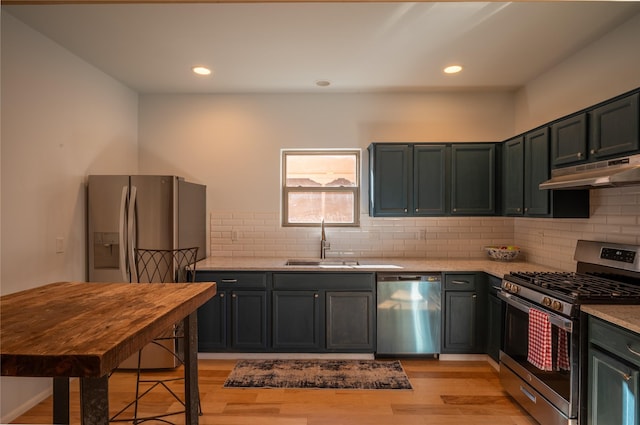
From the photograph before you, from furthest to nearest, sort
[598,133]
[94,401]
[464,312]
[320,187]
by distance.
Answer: [320,187]
[464,312]
[598,133]
[94,401]

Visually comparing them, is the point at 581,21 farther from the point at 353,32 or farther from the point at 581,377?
the point at 581,377

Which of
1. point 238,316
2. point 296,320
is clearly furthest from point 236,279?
point 296,320

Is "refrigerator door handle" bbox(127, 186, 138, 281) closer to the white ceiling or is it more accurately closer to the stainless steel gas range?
the white ceiling

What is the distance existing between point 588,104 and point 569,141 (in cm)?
52

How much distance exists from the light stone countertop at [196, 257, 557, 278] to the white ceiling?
1.90 metres

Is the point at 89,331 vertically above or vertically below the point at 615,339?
above

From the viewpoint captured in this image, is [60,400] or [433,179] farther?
[433,179]

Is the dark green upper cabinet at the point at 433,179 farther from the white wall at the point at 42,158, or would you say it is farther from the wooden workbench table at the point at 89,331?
the white wall at the point at 42,158

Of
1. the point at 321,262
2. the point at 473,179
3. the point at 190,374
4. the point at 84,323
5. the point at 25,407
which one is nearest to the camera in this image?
the point at 84,323

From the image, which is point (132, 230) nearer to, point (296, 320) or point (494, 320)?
point (296, 320)

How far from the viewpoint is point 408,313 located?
3.36m

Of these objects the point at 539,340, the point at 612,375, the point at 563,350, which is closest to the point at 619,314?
the point at 612,375

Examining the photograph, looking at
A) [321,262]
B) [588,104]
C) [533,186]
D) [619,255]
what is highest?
[588,104]

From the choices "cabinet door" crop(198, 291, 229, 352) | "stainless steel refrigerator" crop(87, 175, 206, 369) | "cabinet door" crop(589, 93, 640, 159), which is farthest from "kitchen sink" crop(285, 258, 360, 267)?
"cabinet door" crop(589, 93, 640, 159)
